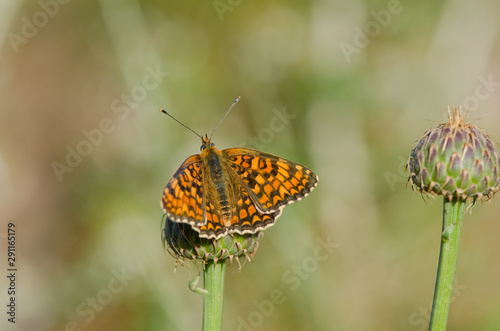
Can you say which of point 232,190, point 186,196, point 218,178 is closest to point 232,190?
point 232,190

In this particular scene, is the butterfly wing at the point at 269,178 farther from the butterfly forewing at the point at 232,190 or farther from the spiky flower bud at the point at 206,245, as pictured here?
the spiky flower bud at the point at 206,245

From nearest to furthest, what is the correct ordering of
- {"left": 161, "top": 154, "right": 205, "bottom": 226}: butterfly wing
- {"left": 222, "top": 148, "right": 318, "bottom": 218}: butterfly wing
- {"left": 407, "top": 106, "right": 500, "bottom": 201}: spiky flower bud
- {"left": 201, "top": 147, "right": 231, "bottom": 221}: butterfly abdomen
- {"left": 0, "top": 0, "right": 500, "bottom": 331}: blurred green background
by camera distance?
{"left": 161, "top": 154, "right": 205, "bottom": 226}: butterfly wing
{"left": 407, "top": 106, "right": 500, "bottom": 201}: spiky flower bud
{"left": 201, "top": 147, "right": 231, "bottom": 221}: butterfly abdomen
{"left": 222, "top": 148, "right": 318, "bottom": 218}: butterfly wing
{"left": 0, "top": 0, "right": 500, "bottom": 331}: blurred green background

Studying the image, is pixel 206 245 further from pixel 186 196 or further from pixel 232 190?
pixel 232 190

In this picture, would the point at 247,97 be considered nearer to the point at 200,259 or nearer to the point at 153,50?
the point at 153,50

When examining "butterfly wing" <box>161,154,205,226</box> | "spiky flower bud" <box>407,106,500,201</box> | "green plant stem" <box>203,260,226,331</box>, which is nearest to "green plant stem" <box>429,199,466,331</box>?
"spiky flower bud" <box>407,106,500,201</box>

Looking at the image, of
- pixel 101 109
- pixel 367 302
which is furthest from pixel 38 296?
pixel 367 302

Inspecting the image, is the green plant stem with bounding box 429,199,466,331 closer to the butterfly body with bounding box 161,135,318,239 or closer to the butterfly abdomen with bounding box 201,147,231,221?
the butterfly body with bounding box 161,135,318,239

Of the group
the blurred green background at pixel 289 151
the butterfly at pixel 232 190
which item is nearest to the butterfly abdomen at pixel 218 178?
the butterfly at pixel 232 190
